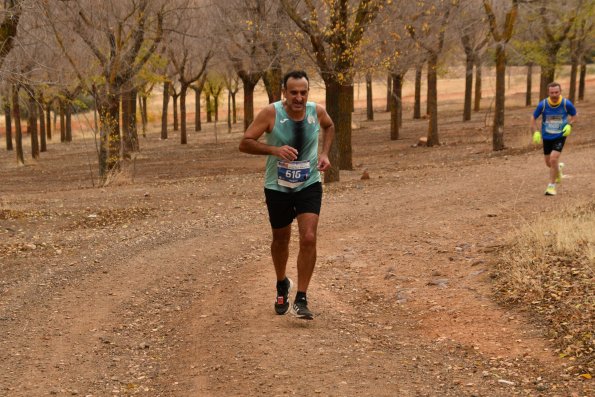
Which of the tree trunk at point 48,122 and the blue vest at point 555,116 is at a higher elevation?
the blue vest at point 555,116

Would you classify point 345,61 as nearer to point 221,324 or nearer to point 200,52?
point 221,324

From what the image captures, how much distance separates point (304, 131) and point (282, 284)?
134 cm

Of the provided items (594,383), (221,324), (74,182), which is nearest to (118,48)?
(74,182)

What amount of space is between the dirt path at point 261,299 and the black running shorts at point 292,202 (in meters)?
0.90

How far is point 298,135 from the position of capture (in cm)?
639

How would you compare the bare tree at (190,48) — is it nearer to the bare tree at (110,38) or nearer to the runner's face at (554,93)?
the bare tree at (110,38)

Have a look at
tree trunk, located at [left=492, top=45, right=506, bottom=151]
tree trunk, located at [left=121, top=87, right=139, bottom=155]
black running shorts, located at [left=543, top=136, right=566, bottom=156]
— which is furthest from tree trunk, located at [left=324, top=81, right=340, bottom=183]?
tree trunk, located at [left=121, top=87, right=139, bottom=155]

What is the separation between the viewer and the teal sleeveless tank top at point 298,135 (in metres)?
6.38

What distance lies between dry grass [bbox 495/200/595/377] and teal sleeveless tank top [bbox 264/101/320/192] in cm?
223

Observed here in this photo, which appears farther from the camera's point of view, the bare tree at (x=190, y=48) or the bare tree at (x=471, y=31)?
the bare tree at (x=190, y=48)

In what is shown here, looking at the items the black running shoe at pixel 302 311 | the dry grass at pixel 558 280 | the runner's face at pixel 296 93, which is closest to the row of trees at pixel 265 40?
the runner's face at pixel 296 93

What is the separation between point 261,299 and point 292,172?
1635 mm

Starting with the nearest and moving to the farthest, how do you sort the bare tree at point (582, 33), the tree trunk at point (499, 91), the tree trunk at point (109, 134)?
1. the tree trunk at point (109, 134)
2. the tree trunk at point (499, 91)
3. the bare tree at point (582, 33)

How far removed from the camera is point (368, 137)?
36.1 meters
